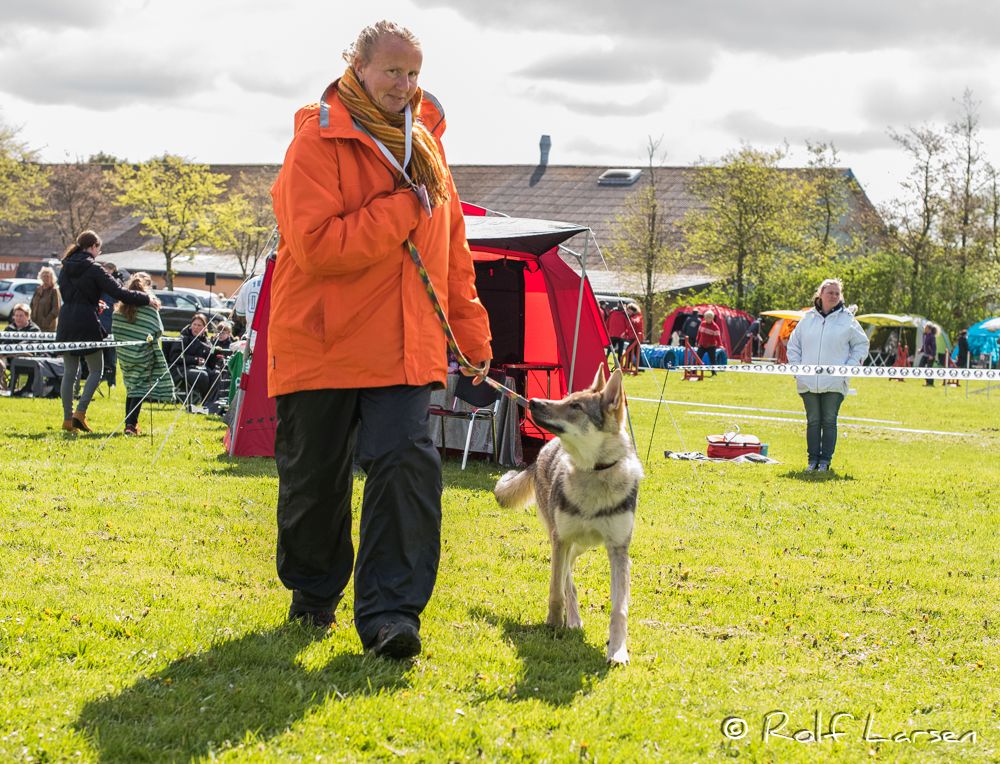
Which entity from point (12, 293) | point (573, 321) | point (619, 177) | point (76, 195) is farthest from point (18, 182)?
point (573, 321)

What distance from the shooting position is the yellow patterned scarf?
158 inches

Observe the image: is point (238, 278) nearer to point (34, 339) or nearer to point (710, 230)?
point (710, 230)

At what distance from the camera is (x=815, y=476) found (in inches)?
430

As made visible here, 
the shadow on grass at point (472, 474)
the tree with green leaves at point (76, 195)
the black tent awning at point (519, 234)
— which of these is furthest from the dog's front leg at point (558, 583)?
the tree with green leaves at point (76, 195)

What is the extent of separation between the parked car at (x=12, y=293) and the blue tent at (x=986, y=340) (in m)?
31.3

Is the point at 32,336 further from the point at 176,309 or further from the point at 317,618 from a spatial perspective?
the point at 176,309

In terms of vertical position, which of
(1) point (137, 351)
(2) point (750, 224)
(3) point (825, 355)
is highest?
(2) point (750, 224)

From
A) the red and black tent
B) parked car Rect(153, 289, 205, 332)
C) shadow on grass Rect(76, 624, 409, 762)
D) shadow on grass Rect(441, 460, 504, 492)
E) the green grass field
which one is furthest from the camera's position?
parked car Rect(153, 289, 205, 332)

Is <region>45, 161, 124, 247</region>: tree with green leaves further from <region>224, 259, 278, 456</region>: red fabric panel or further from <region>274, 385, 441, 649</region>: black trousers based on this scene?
<region>274, 385, 441, 649</region>: black trousers

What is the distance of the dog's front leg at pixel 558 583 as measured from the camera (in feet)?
16.4

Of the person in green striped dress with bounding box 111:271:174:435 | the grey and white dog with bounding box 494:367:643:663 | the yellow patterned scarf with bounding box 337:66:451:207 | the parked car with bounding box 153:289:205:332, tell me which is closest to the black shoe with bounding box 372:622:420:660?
the grey and white dog with bounding box 494:367:643:663

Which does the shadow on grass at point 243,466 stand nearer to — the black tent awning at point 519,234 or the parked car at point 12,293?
the black tent awning at point 519,234

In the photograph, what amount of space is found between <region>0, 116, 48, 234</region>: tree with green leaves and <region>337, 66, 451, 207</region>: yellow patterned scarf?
56.4m

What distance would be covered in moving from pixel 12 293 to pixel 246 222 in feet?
54.0
